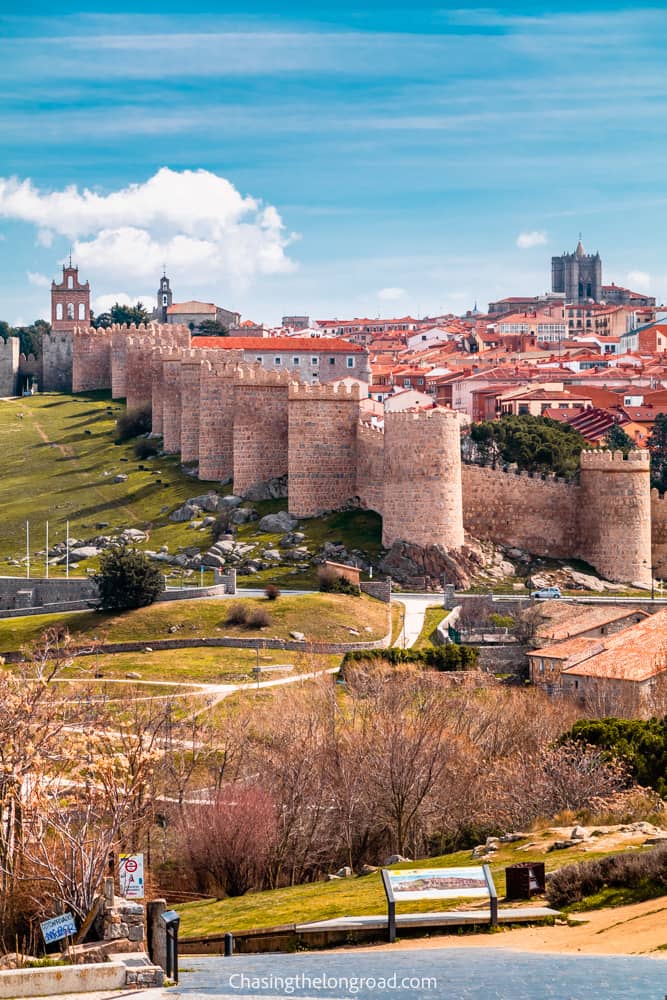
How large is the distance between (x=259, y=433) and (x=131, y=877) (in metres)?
40.3

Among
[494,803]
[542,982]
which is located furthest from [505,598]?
[542,982]

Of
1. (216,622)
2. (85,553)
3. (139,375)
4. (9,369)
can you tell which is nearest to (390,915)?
(216,622)

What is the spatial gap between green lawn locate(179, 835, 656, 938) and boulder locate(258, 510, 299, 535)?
3086cm

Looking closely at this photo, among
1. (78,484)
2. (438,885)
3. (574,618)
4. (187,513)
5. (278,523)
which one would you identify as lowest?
(574,618)

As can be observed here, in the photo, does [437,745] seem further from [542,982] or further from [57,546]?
A: [57,546]

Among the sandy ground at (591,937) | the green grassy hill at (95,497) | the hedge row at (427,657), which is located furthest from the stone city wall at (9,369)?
the sandy ground at (591,937)

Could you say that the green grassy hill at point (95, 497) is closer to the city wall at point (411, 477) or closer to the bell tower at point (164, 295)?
the city wall at point (411, 477)

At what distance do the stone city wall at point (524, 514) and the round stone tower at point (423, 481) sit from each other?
2035 millimetres

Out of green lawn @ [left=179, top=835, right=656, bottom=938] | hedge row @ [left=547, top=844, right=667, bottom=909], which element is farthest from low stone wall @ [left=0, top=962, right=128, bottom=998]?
hedge row @ [left=547, top=844, right=667, bottom=909]

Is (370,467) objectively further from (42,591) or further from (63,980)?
(63,980)

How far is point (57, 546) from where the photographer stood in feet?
206

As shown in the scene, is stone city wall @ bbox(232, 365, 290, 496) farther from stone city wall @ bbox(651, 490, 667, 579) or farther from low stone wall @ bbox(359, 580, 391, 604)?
stone city wall @ bbox(651, 490, 667, 579)

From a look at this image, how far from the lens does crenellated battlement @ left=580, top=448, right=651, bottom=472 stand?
192 feet

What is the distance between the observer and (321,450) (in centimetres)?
6034
